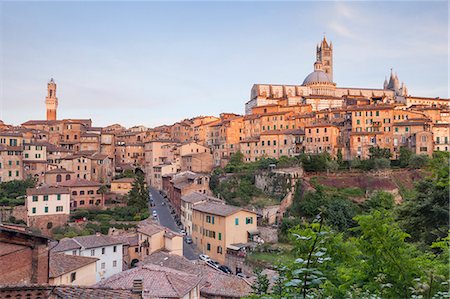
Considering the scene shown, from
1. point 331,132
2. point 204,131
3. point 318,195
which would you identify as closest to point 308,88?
point 204,131

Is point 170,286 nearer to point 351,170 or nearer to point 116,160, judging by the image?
point 351,170

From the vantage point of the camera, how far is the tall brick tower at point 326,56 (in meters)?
94.4

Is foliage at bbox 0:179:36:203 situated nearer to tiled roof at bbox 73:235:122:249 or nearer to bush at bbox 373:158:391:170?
tiled roof at bbox 73:235:122:249

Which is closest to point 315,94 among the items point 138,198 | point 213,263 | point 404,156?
point 404,156

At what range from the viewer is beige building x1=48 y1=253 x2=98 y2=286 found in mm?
17703

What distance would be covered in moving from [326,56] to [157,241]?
7599 cm

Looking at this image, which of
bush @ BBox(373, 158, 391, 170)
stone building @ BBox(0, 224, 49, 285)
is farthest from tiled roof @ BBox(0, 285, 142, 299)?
bush @ BBox(373, 158, 391, 170)

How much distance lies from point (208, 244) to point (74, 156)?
28494 millimetres

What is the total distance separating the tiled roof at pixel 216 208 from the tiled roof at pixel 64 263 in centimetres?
1263

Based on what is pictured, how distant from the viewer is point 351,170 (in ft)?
146

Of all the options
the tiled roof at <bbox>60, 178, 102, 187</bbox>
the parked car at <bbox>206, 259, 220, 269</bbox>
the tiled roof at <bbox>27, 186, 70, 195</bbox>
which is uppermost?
the tiled roof at <bbox>60, 178, 102, 187</bbox>

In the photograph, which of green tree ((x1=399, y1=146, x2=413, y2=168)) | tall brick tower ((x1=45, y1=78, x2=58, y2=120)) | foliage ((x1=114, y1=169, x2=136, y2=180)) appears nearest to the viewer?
green tree ((x1=399, y1=146, x2=413, y2=168))

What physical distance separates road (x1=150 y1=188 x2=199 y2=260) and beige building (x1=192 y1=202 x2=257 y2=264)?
0.94 m

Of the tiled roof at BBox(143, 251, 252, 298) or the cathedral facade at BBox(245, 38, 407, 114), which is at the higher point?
the cathedral facade at BBox(245, 38, 407, 114)
